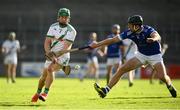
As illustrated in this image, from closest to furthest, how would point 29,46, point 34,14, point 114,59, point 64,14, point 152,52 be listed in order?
point 64,14 → point 152,52 → point 114,59 → point 29,46 → point 34,14

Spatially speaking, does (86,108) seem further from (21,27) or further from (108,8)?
(108,8)

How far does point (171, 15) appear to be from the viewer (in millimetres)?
53156

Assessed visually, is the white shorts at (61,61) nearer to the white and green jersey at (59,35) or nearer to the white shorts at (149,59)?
the white and green jersey at (59,35)

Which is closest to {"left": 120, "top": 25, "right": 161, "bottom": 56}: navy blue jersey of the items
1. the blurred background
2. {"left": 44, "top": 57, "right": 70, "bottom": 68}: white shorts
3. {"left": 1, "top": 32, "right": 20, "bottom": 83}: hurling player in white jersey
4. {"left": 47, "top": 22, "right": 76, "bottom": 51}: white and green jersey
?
{"left": 47, "top": 22, "right": 76, "bottom": 51}: white and green jersey

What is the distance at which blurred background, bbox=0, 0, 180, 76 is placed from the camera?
47062mm

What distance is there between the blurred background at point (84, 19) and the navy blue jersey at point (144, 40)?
2792 cm

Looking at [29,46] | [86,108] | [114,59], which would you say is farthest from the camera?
[29,46]

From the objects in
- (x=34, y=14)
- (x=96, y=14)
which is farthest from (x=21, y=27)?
(x=96, y=14)

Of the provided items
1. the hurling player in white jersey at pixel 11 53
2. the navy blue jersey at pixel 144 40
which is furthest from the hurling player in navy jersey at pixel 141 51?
the hurling player in white jersey at pixel 11 53

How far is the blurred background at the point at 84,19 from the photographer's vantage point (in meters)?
47.1

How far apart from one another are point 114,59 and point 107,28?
21.3 metres

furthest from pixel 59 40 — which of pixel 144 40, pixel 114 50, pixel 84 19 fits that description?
pixel 84 19

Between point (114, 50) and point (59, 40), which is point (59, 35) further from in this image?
point (114, 50)

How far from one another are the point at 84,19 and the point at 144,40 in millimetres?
35685
